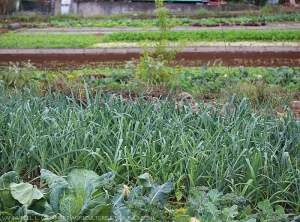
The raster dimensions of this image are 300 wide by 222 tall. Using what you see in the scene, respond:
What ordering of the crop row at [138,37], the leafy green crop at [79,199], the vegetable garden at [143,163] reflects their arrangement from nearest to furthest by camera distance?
the leafy green crop at [79,199]
the vegetable garden at [143,163]
the crop row at [138,37]

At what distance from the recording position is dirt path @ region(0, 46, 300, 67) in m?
15.2

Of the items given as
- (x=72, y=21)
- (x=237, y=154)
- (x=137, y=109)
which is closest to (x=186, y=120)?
(x=137, y=109)

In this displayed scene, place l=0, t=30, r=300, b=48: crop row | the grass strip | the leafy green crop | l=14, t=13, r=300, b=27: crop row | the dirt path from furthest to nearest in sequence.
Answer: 1. l=14, t=13, r=300, b=27: crop row
2. the grass strip
3. l=0, t=30, r=300, b=48: crop row
4. the dirt path
5. the leafy green crop

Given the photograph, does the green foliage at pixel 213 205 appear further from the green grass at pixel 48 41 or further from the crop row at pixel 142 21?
the crop row at pixel 142 21

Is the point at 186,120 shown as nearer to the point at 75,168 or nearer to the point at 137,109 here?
the point at 137,109

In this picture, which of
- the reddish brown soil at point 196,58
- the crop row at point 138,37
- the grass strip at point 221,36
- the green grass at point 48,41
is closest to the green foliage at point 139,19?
the grass strip at point 221,36

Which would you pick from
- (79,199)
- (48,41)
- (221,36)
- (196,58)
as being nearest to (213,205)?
(79,199)

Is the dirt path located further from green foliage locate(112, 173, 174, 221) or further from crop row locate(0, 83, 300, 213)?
green foliage locate(112, 173, 174, 221)

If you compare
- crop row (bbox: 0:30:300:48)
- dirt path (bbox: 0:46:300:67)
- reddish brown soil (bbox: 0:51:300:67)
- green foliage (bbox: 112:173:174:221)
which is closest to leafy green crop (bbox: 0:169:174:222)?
green foliage (bbox: 112:173:174:221)

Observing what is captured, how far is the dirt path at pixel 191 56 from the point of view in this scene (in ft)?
49.9

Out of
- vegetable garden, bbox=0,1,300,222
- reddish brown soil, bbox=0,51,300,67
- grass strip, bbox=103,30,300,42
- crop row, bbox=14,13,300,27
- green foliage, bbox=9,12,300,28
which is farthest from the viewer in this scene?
green foliage, bbox=9,12,300,28

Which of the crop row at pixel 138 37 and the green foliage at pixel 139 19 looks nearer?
the crop row at pixel 138 37

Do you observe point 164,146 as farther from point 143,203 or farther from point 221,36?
point 221,36

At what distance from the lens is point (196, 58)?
16.0 metres
